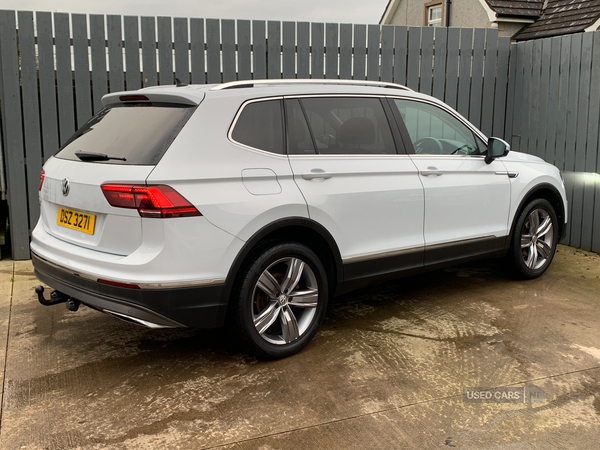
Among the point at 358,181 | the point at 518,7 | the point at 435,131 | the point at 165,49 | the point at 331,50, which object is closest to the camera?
the point at 358,181

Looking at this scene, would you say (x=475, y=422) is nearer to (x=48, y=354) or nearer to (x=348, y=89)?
(x=348, y=89)

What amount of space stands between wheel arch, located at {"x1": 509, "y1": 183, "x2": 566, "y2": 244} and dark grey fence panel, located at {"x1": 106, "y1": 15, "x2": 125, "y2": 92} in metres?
4.46

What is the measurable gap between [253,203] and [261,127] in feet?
1.78

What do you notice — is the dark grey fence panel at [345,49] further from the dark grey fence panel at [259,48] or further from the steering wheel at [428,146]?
the steering wheel at [428,146]

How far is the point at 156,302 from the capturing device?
3.31 m

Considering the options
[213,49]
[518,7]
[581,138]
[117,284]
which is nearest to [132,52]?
[213,49]

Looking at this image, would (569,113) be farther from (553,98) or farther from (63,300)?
(63,300)

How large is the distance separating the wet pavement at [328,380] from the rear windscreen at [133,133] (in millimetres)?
1360

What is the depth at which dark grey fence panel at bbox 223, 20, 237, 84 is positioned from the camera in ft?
22.8

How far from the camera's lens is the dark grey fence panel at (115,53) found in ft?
21.7

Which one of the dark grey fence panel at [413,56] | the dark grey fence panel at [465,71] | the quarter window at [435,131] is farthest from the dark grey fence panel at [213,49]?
the dark grey fence panel at [465,71]

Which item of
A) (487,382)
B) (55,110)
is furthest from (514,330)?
(55,110)

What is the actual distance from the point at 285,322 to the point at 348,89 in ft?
5.83

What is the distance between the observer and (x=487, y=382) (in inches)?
141
